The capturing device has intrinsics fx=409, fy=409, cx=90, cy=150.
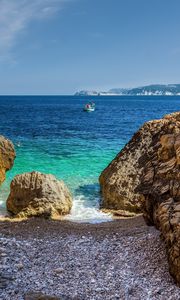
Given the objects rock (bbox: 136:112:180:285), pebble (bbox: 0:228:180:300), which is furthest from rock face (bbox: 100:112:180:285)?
pebble (bbox: 0:228:180:300)

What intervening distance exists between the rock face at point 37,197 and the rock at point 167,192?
221 inches

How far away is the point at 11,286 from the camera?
9133 mm

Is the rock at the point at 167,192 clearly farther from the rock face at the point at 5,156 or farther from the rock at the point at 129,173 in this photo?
the rock face at the point at 5,156

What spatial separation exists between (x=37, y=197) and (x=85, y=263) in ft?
19.7

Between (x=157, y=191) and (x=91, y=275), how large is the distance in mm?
2640

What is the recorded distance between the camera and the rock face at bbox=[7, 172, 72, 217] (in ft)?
52.3

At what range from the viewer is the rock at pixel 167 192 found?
9289 millimetres

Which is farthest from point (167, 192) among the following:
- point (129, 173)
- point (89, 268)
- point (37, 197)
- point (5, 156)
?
point (5, 156)

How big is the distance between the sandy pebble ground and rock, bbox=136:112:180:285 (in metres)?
0.70

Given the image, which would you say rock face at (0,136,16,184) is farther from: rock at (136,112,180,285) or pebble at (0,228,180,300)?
rock at (136,112,180,285)

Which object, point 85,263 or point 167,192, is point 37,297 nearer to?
point 85,263

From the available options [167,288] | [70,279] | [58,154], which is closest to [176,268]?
[167,288]

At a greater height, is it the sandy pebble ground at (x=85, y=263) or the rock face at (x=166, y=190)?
the rock face at (x=166, y=190)

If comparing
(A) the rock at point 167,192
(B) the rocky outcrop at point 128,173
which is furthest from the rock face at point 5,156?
(A) the rock at point 167,192
